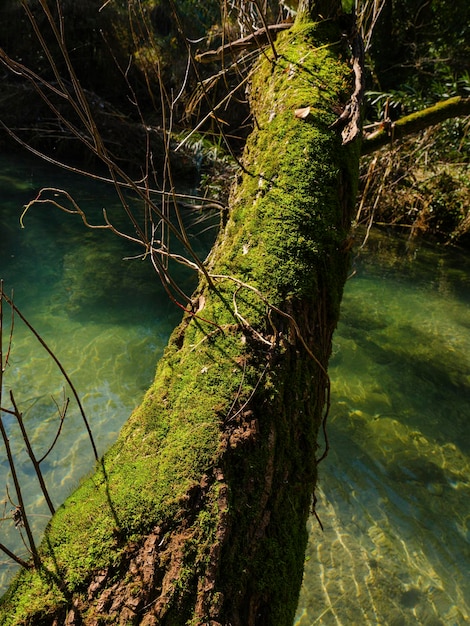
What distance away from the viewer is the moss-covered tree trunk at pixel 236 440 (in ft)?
3.54

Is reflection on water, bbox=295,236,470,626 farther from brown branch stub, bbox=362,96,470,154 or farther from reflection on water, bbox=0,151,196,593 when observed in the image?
brown branch stub, bbox=362,96,470,154

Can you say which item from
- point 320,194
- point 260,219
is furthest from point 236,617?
point 320,194

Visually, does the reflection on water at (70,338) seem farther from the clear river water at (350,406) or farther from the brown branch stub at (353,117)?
the brown branch stub at (353,117)

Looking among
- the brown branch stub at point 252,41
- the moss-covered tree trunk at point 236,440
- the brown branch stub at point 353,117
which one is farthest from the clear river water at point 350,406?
the brown branch stub at point 252,41

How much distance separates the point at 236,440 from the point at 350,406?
3087mm

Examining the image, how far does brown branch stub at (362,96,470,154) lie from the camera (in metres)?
2.73

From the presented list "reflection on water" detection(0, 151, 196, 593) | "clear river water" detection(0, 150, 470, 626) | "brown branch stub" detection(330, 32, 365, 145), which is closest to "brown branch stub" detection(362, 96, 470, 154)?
"brown branch stub" detection(330, 32, 365, 145)

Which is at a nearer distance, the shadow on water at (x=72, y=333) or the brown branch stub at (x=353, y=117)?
the brown branch stub at (x=353, y=117)

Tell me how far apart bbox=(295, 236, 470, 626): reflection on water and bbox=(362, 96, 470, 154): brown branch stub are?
228cm

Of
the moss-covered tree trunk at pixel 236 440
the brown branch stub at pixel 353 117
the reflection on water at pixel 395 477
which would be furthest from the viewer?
the reflection on water at pixel 395 477

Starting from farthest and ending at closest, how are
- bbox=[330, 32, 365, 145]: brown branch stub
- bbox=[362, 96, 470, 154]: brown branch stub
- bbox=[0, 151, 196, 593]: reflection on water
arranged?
1. bbox=[0, 151, 196, 593]: reflection on water
2. bbox=[362, 96, 470, 154]: brown branch stub
3. bbox=[330, 32, 365, 145]: brown branch stub

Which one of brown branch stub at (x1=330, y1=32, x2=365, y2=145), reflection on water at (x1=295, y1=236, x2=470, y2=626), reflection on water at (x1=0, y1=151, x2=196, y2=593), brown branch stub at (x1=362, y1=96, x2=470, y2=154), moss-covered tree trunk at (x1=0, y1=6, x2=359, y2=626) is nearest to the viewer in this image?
moss-covered tree trunk at (x1=0, y1=6, x2=359, y2=626)

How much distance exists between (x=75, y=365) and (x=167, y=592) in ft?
11.3

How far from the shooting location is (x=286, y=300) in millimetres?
1545
